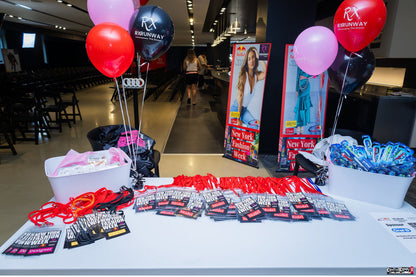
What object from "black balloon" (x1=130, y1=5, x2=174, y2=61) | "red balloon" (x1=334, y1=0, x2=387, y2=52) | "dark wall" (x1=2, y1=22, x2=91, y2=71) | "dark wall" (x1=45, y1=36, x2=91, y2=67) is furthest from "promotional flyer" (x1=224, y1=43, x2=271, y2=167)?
"dark wall" (x1=45, y1=36, x2=91, y2=67)

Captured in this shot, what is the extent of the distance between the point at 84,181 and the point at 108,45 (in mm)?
743

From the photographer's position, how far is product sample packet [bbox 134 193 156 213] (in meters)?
1.25

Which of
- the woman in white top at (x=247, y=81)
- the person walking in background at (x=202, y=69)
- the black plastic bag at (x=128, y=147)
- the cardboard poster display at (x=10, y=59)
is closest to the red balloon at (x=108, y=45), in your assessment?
the black plastic bag at (x=128, y=147)

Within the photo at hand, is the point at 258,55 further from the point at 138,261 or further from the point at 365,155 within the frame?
the point at 138,261

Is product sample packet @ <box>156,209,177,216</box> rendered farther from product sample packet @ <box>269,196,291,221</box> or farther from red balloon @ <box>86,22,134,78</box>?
red balloon @ <box>86,22,134,78</box>

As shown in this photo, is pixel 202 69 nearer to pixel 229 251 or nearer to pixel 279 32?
pixel 279 32

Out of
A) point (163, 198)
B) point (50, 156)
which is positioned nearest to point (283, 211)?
point (163, 198)

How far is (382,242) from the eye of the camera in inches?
41.4

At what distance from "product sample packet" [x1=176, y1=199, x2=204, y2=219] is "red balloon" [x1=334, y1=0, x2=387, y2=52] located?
1.40m

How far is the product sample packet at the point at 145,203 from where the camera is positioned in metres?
1.25

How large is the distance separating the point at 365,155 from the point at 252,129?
193 cm

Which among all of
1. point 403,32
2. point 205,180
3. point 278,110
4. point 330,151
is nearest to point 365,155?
point 330,151

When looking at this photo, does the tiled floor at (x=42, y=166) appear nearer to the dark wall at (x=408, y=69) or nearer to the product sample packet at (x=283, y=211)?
the product sample packet at (x=283, y=211)

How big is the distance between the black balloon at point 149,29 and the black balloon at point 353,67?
1.27 metres
